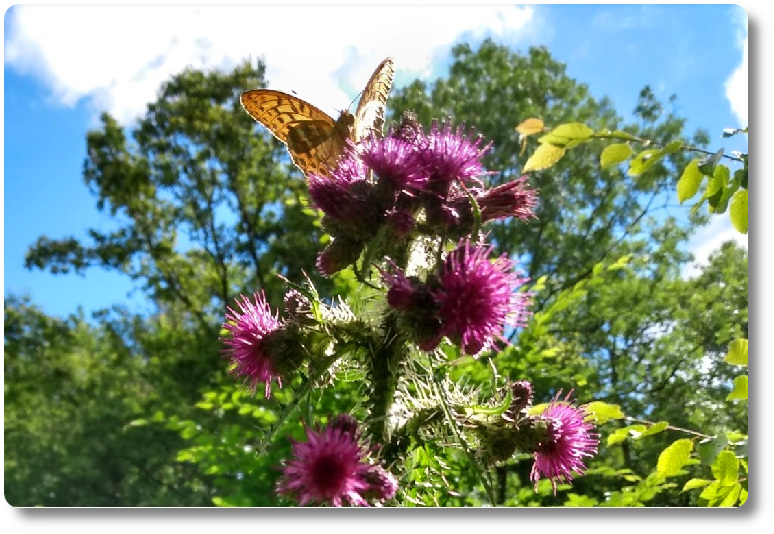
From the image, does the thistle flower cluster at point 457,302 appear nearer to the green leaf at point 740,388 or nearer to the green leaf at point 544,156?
the green leaf at point 544,156

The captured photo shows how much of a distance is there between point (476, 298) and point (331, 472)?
255 millimetres

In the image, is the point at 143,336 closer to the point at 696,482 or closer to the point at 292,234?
the point at 292,234

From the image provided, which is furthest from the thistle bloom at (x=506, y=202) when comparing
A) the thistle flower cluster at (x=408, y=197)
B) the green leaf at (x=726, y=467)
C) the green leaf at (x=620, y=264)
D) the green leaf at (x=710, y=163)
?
the green leaf at (x=620, y=264)

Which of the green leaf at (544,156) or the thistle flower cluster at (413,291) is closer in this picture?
the thistle flower cluster at (413,291)

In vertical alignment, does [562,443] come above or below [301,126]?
below

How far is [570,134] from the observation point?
1020mm

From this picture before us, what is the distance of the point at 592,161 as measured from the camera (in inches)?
191

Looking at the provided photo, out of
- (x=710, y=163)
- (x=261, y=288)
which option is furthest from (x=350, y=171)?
(x=261, y=288)

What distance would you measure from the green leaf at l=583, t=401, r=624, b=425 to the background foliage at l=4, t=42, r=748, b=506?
818mm

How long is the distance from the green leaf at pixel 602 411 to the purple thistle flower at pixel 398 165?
426 mm

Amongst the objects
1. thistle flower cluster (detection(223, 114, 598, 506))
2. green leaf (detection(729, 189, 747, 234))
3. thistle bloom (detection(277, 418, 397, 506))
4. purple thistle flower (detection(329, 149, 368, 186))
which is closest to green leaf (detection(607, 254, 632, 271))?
green leaf (detection(729, 189, 747, 234))

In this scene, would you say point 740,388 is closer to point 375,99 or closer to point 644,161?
point 644,161

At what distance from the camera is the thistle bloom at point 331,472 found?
807mm

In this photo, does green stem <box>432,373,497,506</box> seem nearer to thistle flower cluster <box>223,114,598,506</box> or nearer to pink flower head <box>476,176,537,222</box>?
thistle flower cluster <box>223,114,598,506</box>
